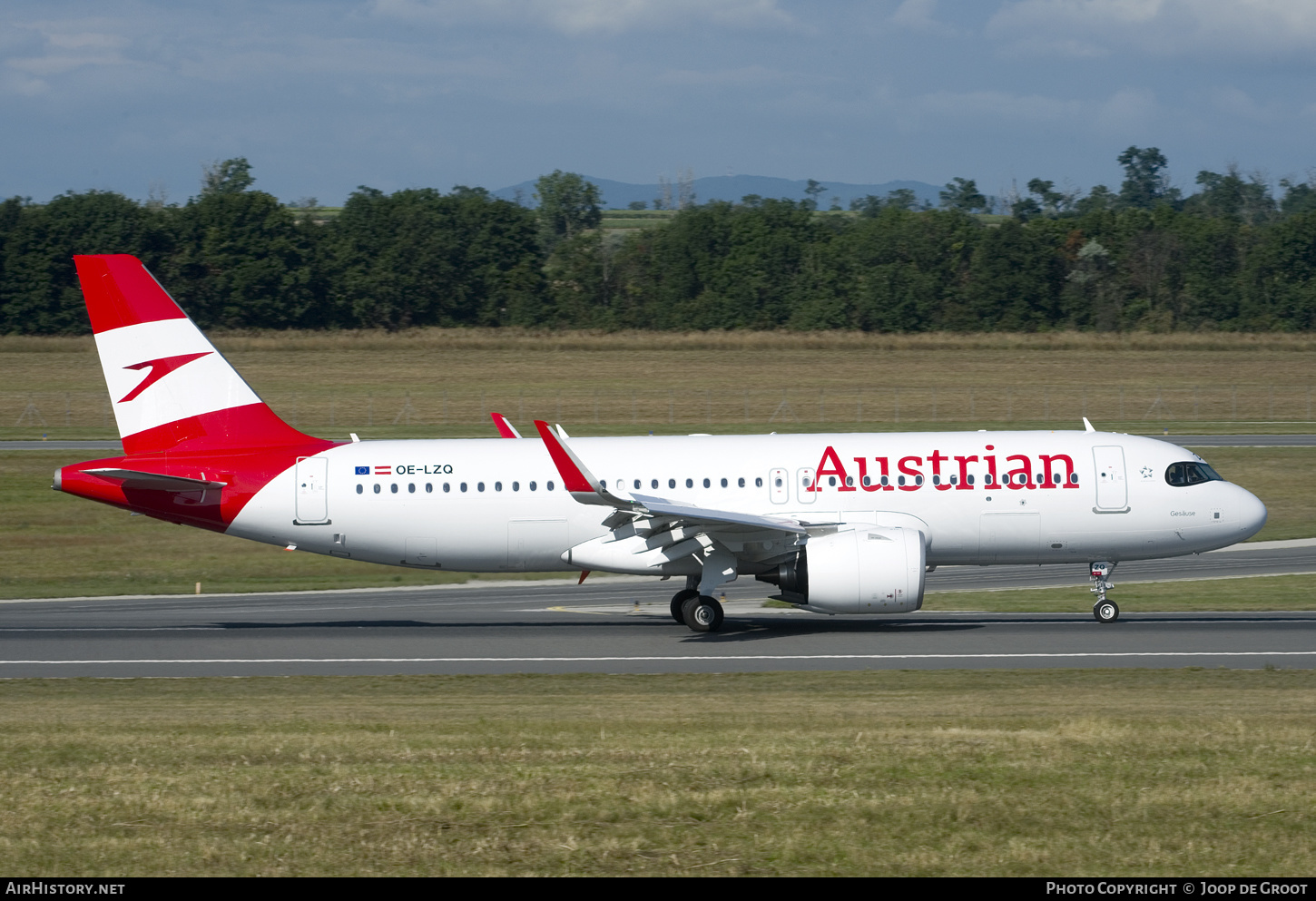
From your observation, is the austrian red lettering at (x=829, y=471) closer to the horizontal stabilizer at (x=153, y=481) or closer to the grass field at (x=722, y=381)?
the horizontal stabilizer at (x=153, y=481)

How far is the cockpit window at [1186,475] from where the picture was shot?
26.5 metres

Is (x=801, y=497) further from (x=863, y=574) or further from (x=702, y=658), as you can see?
(x=702, y=658)

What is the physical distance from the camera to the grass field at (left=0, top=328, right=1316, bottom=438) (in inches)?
2721

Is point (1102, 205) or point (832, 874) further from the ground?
point (1102, 205)

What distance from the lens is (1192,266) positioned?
358 feet

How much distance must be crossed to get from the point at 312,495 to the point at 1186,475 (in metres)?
17.1

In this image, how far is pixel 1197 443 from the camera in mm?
58156

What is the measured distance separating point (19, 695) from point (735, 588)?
1809 centimetres

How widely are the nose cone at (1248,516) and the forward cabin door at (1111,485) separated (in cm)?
233

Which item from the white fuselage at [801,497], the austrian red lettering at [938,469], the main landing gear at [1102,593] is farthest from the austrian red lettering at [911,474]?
the main landing gear at [1102,593]

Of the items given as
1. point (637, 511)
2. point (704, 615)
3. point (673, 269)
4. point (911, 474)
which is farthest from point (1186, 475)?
point (673, 269)

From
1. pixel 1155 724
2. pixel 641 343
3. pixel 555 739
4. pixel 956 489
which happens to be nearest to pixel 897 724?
pixel 1155 724

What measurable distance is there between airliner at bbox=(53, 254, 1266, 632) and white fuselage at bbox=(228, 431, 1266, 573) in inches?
1.4
